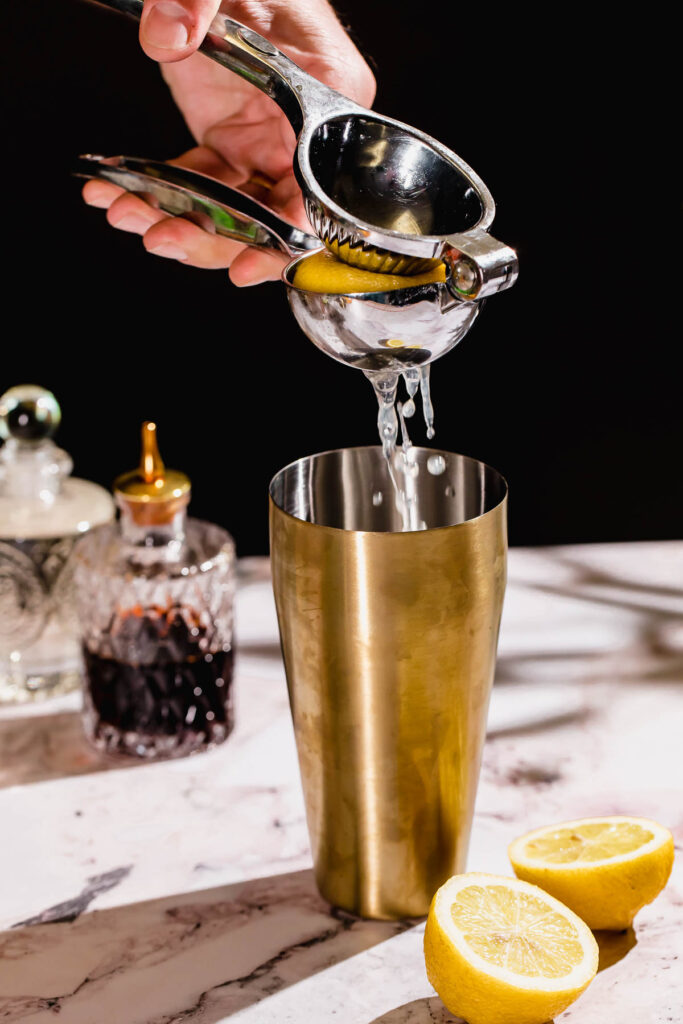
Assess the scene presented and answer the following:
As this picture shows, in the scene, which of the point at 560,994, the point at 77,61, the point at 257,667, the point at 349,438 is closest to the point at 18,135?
the point at 77,61

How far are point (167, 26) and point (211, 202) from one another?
0.13m

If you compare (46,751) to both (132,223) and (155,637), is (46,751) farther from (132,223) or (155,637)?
(132,223)

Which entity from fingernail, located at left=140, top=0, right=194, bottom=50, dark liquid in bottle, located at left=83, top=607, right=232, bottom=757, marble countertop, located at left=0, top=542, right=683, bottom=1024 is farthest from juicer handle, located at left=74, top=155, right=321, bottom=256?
marble countertop, located at left=0, top=542, right=683, bottom=1024

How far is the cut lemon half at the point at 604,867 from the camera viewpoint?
77cm

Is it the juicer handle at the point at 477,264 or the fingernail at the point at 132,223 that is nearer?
the juicer handle at the point at 477,264

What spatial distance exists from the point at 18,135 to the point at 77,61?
0.11m

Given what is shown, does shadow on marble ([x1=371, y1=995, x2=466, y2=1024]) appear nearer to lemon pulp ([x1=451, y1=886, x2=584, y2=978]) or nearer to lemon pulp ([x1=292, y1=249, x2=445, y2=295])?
lemon pulp ([x1=451, y1=886, x2=584, y2=978])

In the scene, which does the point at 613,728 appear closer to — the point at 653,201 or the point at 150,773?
the point at 150,773

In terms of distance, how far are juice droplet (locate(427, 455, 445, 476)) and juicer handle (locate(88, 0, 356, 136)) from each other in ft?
0.79

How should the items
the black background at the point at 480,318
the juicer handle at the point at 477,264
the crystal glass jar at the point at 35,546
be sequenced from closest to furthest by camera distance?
the juicer handle at the point at 477,264 < the crystal glass jar at the point at 35,546 < the black background at the point at 480,318

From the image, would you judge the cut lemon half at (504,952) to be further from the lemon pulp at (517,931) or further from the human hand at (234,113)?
the human hand at (234,113)

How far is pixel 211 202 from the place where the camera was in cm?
90

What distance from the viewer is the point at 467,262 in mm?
656

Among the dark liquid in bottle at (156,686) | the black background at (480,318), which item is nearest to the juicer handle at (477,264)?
the dark liquid in bottle at (156,686)
